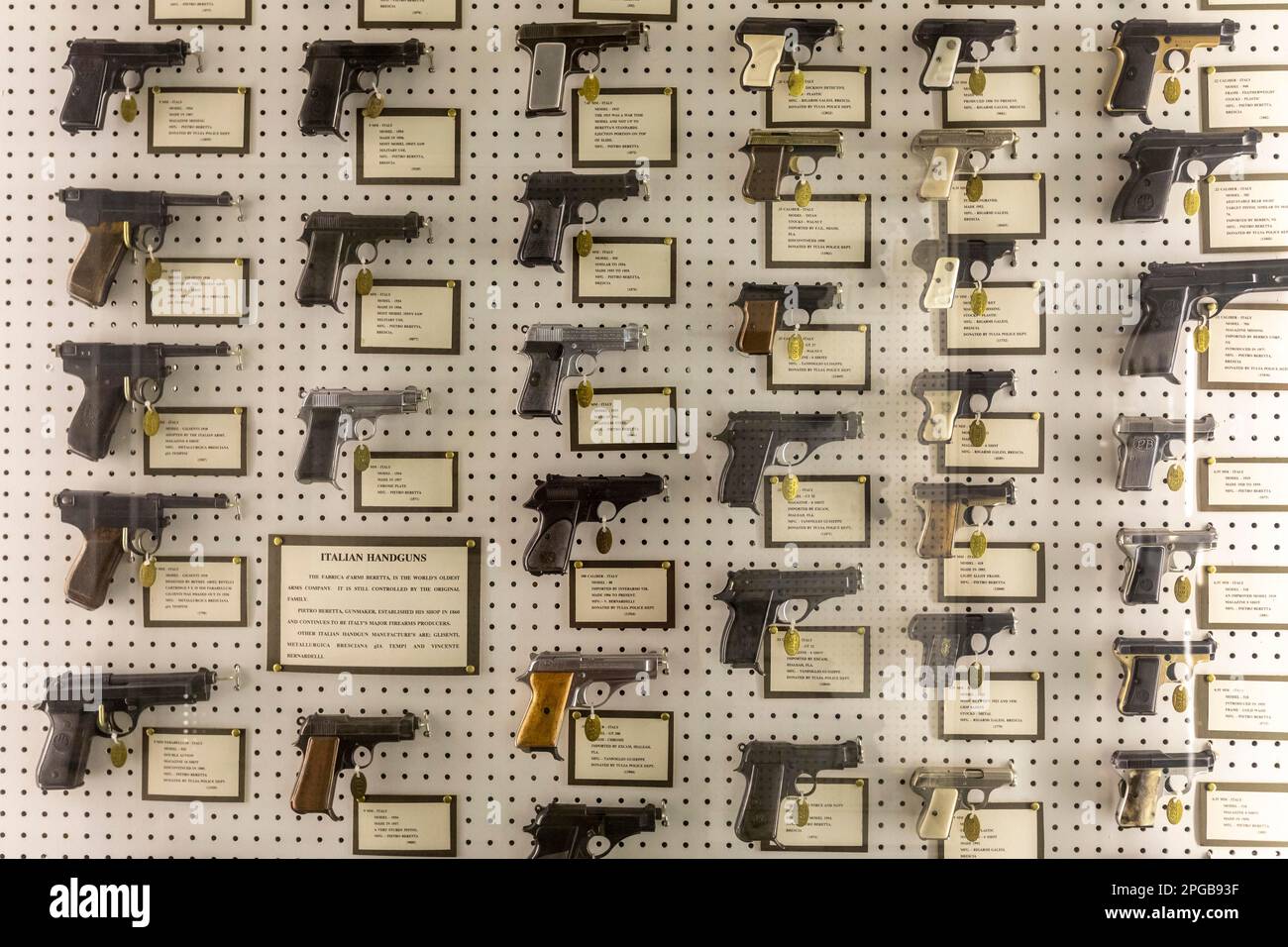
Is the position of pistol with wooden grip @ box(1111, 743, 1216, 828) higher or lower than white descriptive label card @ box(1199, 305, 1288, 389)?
lower

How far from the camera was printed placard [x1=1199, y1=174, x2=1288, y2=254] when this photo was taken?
3.74 meters

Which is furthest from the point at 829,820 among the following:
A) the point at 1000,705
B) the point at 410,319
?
the point at 410,319

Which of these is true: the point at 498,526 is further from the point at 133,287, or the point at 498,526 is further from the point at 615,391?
the point at 133,287

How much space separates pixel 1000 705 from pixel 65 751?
3787mm

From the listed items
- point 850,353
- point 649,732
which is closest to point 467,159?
point 850,353

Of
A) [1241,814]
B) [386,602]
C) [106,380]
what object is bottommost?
[1241,814]

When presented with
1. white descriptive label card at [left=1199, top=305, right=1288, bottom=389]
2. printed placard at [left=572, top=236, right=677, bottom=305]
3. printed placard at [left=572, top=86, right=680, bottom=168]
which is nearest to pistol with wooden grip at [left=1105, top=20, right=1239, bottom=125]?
white descriptive label card at [left=1199, top=305, right=1288, bottom=389]

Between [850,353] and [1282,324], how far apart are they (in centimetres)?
174

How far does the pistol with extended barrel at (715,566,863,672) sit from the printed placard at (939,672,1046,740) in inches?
24.3

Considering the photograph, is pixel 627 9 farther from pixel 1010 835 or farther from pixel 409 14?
pixel 1010 835

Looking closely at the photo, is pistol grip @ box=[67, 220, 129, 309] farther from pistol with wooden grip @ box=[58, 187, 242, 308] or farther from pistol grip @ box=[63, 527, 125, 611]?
pistol grip @ box=[63, 527, 125, 611]

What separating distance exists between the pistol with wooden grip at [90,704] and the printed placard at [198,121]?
7.11ft

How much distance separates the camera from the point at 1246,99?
376 centimetres

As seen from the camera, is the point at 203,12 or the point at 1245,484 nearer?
the point at 1245,484
